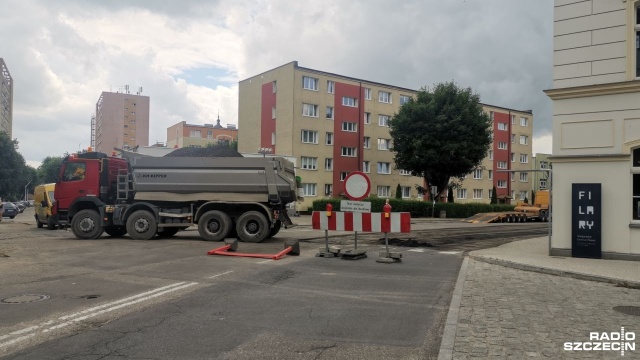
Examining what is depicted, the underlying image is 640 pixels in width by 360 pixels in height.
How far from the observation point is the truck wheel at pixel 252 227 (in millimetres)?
15938

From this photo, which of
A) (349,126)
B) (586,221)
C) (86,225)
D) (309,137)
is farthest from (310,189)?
(586,221)

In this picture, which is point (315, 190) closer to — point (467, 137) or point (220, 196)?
point (467, 137)

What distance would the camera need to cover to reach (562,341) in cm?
520

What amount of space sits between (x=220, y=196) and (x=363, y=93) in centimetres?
3914

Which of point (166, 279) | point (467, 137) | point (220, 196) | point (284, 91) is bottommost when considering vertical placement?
point (166, 279)

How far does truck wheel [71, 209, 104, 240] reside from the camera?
16844 mm

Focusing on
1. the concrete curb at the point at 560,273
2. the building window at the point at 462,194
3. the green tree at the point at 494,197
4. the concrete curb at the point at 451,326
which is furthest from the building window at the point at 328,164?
the concrete curb at the point at 451,326

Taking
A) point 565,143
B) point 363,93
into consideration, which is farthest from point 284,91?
point 565,143

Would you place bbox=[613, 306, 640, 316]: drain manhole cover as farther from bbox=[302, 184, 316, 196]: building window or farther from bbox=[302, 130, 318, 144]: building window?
bbox=[302, 130, 318, 144]: building window

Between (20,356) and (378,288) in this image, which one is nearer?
(20,356)

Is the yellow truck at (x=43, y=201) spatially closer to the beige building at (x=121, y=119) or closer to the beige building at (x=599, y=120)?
the beige building at (x=599, y=120)

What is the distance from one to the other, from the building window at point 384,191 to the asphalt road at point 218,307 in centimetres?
4210

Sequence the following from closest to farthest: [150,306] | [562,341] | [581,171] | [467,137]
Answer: [562,341]
[150,306]
[581,171]
[467,137]

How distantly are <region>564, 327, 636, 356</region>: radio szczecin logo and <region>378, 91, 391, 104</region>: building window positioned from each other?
5052 cm
